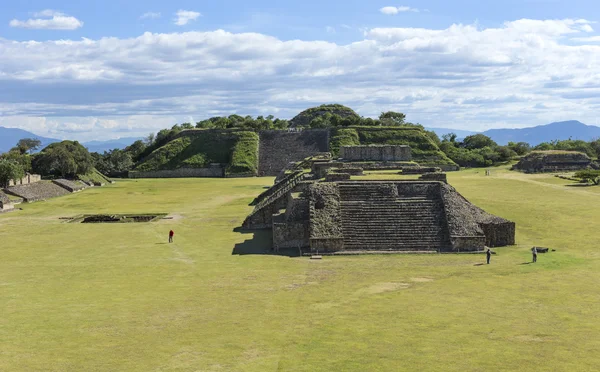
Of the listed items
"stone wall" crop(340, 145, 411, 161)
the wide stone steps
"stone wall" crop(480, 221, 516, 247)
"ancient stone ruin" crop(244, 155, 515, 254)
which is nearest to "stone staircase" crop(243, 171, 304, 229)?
"ancient stone ruin" crop(244, 155, 515, 254)

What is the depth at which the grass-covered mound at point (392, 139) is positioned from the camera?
92750mm

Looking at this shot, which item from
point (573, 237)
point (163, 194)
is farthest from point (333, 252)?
point (163, 194)

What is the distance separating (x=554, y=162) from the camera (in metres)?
Answer: 83.5

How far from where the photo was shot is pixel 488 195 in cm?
5134

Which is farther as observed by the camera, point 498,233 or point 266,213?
point 266,213

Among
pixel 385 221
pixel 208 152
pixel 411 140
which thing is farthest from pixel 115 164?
pixel 385 221

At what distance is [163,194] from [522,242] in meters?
41.3

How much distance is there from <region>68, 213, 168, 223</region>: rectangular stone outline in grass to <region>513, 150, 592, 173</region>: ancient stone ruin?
55785 mm

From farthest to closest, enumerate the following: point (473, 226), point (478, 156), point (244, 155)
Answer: point (478, 156) → point (244, 155) → point (473, 226)

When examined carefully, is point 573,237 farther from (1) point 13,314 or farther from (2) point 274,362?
(1) point 13,314

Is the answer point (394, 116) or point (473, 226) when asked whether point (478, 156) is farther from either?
point (473, 226)

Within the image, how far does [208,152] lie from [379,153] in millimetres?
46418

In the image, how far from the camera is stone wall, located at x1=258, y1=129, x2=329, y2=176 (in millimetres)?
93562

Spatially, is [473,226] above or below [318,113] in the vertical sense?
below
